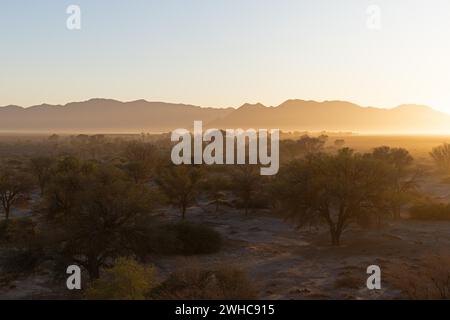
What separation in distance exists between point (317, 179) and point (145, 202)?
12570mm

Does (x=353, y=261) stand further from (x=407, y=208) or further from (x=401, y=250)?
(x=407, y=208)

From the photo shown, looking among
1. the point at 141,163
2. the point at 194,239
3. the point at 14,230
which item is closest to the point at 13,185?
the point at 14,230

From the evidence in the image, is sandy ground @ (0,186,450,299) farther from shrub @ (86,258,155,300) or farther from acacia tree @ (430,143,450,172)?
acacia tree @ (430,143,450,172)

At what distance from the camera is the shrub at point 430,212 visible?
4103 centimetres

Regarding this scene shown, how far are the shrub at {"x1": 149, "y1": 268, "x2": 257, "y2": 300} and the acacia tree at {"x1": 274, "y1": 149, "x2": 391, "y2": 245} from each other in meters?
13.2

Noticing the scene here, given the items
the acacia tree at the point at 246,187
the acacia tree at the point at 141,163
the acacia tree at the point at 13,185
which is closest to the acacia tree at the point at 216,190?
the acacia tree at the point at 246,187

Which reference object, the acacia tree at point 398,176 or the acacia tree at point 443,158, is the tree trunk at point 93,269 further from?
the acacia tree at point 443,158

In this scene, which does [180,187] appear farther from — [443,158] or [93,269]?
[443,158]

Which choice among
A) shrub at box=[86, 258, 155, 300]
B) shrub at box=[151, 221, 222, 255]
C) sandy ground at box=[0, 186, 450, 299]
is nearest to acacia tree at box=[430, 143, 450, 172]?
sandy ground at box=[0, 186, 450, 299]

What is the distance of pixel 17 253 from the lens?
72.2ft

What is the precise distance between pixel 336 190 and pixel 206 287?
50.8ft

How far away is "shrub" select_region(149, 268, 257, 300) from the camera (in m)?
17.4

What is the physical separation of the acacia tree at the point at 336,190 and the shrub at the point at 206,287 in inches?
521

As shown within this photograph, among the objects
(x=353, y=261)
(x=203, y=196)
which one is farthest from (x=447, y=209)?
(x=203, y=196)
